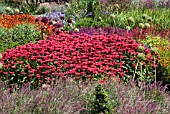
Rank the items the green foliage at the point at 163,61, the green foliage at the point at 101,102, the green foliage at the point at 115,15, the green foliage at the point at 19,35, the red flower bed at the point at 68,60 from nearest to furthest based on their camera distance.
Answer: the green foliage at the point at 101,102, the red flower bed at the point at 68,60, the green foliage at the point at 163,61, the green foliage at the point at 19,35, the green foliage at the point at 115,15

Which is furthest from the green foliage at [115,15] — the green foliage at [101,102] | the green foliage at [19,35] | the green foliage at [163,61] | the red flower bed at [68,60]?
the green foliage at [101,102]

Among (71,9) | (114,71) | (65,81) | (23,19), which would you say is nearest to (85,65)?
(114,71)

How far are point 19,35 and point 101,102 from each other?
4.76m

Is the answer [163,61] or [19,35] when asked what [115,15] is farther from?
[163,61]

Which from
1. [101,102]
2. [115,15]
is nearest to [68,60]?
[101,102]

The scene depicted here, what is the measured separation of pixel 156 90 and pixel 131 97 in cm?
62

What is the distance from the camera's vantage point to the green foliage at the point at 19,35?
845cm

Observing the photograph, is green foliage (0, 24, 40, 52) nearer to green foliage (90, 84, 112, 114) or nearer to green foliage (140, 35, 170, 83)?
green foliage (140, 35, 170, 83)

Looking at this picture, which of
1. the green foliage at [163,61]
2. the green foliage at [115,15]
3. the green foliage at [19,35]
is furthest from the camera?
the green foliage at [115,15]

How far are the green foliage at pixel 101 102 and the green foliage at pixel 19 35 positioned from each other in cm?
444

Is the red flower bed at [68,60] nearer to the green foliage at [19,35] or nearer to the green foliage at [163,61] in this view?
the green foliage at [163,61]

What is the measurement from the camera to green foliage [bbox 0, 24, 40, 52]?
845cm

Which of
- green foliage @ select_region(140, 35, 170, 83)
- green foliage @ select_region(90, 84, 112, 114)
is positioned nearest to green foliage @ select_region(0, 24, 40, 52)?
green foliage @ select_region(140, 35, 170, 83)

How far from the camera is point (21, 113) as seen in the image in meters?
4.00
